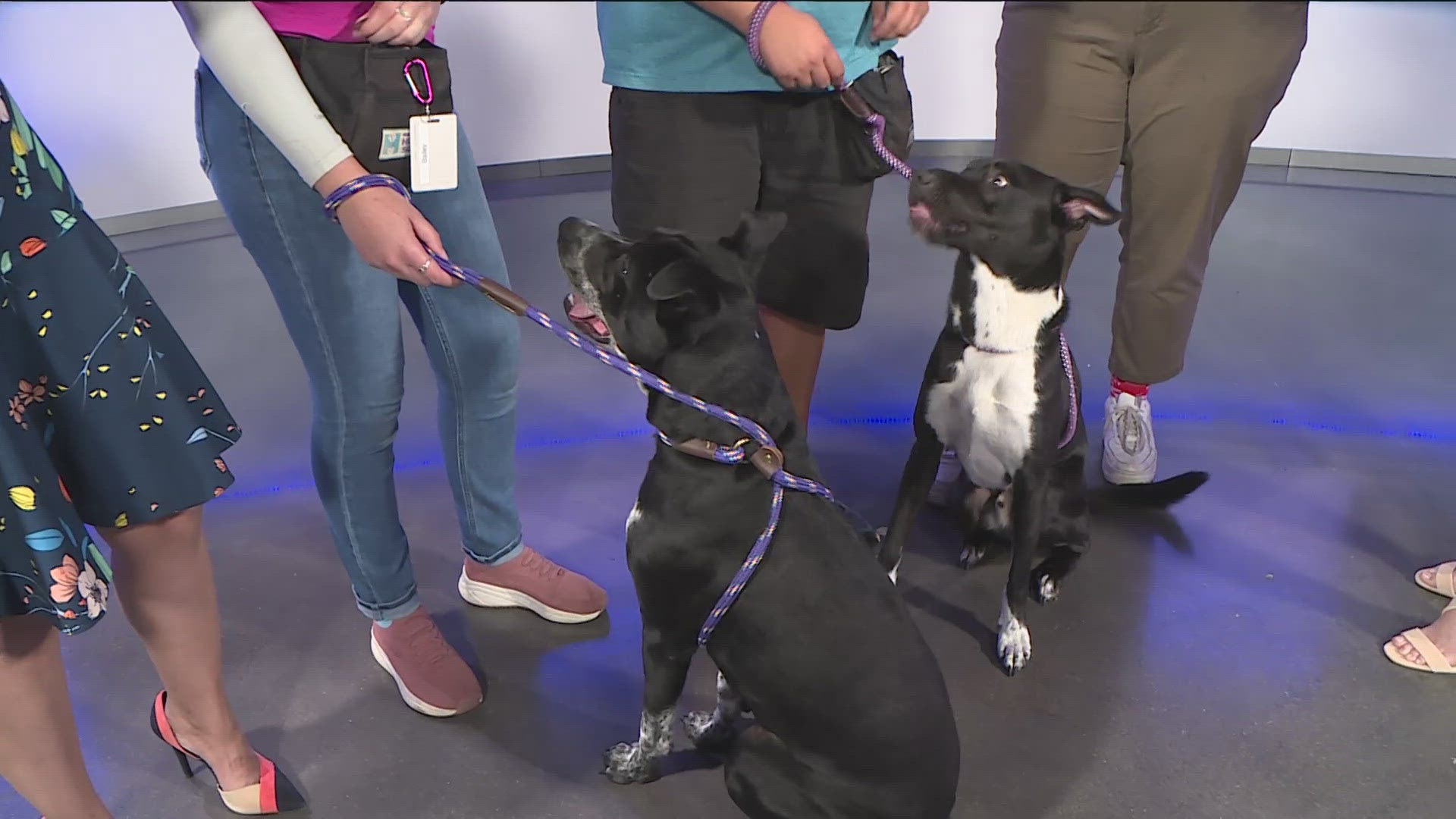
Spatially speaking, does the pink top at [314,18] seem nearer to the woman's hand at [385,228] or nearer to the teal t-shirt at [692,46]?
the woman's hand at [385,228]

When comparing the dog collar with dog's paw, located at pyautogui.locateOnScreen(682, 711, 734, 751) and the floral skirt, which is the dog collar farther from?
the floral skirt

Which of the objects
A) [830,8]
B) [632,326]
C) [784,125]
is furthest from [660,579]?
[830,8]

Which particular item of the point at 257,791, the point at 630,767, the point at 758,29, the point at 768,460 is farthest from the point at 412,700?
the point at 758,29

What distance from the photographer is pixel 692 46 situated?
3.59 feet

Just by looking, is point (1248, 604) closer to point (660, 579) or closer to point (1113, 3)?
point (660, 579)

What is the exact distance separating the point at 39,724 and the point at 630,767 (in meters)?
0.98

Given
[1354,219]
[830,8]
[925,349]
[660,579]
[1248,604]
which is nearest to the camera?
[830,8]

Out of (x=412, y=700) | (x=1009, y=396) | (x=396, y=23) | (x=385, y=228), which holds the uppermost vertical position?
(x=396, y=23)

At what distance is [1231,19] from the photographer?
73 centimetres

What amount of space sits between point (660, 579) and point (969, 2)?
1.12 meters

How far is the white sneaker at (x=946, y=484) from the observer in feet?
8.50

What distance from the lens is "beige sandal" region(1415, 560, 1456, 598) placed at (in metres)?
2.24

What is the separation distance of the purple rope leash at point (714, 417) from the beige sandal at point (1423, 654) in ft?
4.72

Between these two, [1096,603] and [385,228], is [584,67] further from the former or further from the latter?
[1096,603]
